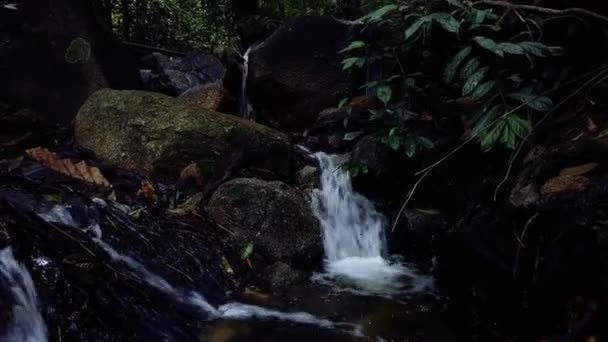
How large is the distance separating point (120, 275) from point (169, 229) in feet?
2.73

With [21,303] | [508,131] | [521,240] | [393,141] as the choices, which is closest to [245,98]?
[393,141]

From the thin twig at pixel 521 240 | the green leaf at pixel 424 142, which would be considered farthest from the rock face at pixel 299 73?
the thin twig at pixel 521 240

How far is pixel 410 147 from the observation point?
395cm

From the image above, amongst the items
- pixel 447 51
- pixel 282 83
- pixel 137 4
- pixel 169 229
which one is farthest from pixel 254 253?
pixel 137 4

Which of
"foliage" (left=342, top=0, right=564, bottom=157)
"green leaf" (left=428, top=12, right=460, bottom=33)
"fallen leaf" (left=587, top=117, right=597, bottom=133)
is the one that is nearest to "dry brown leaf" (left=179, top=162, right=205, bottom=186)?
"foliage" (left=342, top=0, right=564, bottom=157)

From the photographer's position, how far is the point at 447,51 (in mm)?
3857

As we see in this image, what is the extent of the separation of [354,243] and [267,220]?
3.63ft

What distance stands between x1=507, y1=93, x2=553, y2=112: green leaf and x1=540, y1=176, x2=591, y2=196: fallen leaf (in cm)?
61

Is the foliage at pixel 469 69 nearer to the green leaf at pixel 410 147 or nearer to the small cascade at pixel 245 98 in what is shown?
the green leaf at pixel 410 147

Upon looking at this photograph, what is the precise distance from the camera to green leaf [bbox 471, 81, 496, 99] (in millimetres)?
3271

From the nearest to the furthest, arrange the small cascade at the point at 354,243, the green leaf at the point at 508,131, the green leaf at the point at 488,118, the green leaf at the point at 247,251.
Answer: the green leaf at the point at 508,131
the green leaf at the point at 488,118
the green leaf at the point at 247,251
the small cascade at the point at 354,243

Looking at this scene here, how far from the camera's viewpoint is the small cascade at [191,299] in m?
3.41

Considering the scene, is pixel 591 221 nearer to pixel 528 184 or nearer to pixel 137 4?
pixel 528 184

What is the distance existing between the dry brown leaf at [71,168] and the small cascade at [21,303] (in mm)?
1694
